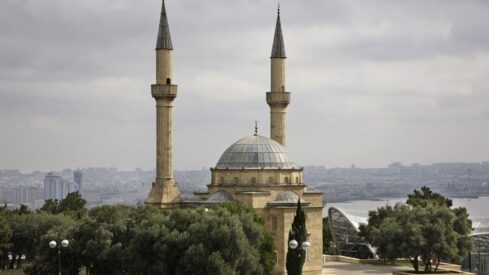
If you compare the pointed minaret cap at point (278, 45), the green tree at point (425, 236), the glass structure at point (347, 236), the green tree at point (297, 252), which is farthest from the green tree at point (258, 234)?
the glass structure at point (347, 236)

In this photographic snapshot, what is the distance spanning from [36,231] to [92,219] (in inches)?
263

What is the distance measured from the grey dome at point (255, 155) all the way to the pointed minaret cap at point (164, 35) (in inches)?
264

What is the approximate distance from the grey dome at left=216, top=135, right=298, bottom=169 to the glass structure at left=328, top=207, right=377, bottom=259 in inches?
419

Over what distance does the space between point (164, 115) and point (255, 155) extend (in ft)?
17.9

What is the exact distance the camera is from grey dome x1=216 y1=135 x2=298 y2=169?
52750 mm

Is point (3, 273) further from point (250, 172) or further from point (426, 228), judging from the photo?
point (426, 228)

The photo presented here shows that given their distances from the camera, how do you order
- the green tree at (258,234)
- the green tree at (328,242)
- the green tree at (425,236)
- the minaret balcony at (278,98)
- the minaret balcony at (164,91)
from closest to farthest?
the green tree at (258,234) < the green tree at (425,236) < the minaret balcony at (164,91) < the minaret balcony at (278,98) < the green tree at (328,242)

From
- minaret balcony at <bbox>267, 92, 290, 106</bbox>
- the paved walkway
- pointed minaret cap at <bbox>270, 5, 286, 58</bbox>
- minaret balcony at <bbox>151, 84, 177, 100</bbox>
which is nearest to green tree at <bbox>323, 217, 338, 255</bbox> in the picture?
the paved walkway

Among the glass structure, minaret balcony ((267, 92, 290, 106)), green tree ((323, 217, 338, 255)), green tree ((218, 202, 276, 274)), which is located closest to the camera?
green tree ((218, 202, 276, 274))

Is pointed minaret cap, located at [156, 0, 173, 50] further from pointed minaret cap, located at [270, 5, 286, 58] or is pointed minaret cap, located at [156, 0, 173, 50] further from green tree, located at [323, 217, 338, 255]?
green tree, located at [323, 217, 338, 255]

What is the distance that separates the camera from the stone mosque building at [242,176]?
50844 mm

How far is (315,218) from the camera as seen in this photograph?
51.6 metres

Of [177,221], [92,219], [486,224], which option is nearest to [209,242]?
[177,221]

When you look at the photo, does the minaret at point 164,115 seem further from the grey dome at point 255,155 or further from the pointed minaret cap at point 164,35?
the grey dome at point 255,155
